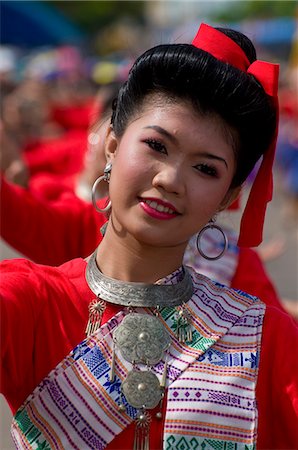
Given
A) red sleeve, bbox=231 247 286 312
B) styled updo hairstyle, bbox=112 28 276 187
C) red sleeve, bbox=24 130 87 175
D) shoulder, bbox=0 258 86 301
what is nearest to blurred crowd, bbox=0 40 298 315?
red sleeve, bbox=24 130 87 175

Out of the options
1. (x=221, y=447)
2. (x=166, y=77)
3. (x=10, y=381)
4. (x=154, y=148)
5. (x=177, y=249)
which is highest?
(x=166, y=77)

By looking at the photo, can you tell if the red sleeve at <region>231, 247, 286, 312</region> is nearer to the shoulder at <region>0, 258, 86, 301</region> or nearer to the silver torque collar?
the silver torque collar

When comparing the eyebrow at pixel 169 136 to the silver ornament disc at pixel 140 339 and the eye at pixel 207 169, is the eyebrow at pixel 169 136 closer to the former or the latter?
the eye at pixel 207 169

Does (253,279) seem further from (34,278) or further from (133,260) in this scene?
(34,278)

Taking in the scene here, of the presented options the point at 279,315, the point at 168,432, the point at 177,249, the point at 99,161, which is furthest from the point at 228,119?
the point at 99,161

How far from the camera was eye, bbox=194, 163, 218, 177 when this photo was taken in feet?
5.45

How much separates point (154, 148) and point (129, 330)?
42 centimetres

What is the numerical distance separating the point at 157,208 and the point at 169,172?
9 cm

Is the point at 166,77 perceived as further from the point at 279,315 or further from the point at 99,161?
the point at 99,161

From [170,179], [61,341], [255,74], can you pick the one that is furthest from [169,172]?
[61,341]

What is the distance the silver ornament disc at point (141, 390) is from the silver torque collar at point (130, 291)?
0.17 m

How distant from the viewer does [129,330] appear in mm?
1686

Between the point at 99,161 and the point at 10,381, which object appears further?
the point at 99,161

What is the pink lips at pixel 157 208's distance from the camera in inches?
64.2
